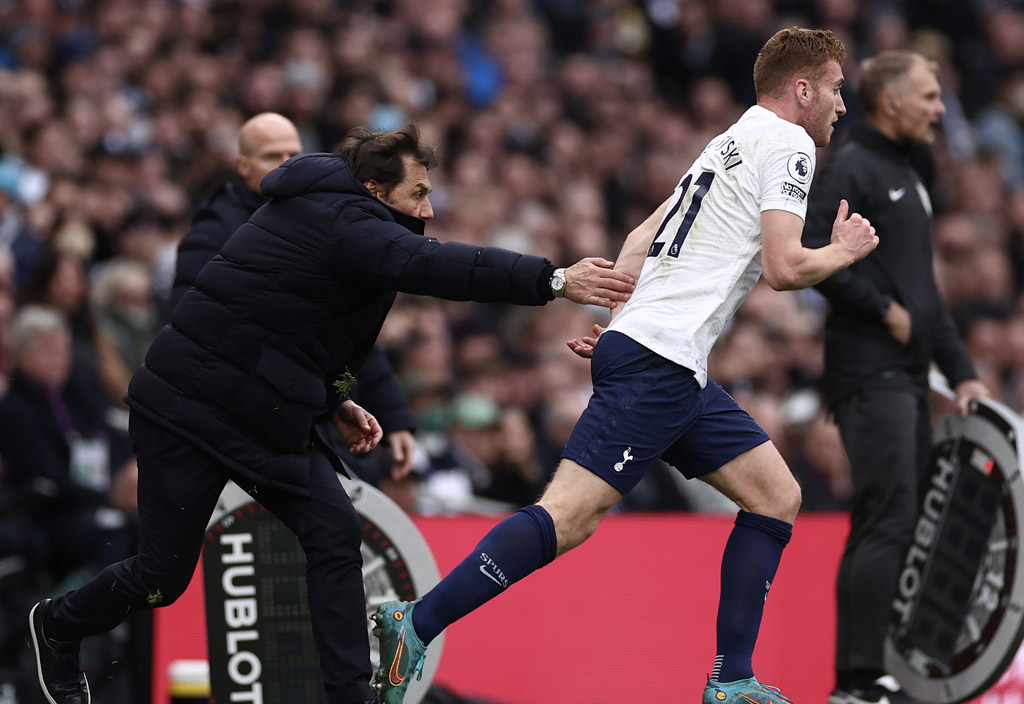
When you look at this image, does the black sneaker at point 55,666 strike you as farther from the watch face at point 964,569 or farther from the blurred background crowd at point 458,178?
the watch face at point 964,569

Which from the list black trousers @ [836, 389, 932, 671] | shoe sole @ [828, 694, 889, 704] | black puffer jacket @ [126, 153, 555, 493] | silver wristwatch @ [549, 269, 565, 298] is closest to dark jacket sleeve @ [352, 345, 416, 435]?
black puffer jacket @ [126, 153, 555, 493]

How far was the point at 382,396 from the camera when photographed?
5.81 metres

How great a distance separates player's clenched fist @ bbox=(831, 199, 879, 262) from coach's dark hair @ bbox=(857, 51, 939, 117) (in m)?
1.82

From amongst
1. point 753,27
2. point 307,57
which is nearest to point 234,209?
point 307,57

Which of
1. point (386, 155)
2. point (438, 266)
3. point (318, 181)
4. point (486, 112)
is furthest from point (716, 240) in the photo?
point (486, 112)

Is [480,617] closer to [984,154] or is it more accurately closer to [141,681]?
[141,681]

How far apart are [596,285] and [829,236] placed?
211cm

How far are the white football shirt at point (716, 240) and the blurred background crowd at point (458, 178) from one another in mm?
2373

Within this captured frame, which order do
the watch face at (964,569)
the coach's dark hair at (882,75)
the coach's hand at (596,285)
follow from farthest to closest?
the coach's dark hair at (882,75) < the watch face at (964,569) < the coach's hand at (596,285)

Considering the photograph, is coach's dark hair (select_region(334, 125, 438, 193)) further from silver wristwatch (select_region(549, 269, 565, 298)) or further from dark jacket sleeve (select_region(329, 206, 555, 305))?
silver wristwatch (select_region(549, 269, 565, 298))

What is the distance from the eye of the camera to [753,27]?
45.6ft

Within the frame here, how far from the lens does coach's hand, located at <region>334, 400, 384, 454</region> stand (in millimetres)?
4984

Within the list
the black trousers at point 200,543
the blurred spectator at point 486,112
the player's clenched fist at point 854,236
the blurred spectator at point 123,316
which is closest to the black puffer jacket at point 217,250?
the black trousers at point 200,543

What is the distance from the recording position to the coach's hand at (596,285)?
4082 mm
